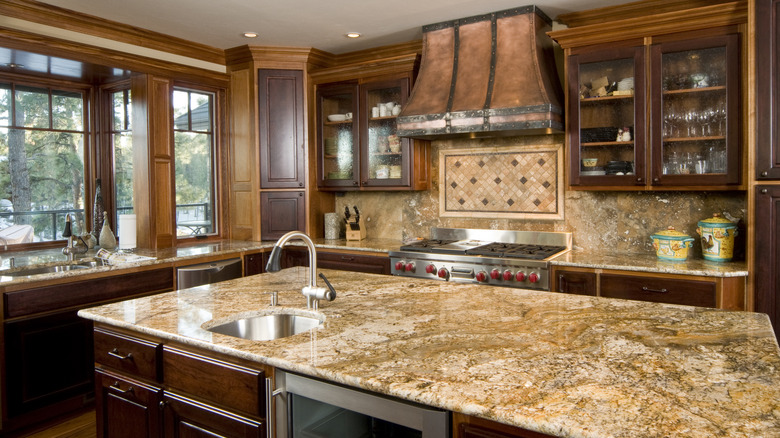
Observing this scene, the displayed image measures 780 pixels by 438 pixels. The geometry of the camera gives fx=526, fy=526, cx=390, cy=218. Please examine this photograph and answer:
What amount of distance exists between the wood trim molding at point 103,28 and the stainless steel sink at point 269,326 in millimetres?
3028

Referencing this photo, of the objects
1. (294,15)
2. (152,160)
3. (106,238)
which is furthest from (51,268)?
(294,15)

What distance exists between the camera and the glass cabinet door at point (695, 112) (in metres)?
3.23

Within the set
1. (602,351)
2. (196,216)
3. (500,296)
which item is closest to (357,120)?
(196,216)

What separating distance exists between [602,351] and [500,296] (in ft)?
2.60

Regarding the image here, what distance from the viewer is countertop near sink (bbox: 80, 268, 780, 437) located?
3.64ft

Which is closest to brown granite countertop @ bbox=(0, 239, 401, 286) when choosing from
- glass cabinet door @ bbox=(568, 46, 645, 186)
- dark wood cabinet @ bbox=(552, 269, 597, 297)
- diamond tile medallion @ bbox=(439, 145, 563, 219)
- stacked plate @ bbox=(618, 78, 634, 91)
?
diamond tile medallion @ bbox=(439, 145, 563, 219)

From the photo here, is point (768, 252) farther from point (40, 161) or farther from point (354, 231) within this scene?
point (40, 161)

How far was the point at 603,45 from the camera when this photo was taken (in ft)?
11.8

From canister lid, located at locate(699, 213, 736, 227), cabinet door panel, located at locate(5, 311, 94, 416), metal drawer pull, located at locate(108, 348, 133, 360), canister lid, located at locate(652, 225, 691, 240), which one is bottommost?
cabinet door panel, located at locate(5, 311, 94, 416)

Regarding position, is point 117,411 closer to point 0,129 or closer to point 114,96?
point 0,129

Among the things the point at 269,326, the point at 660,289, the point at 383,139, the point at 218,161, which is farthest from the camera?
the point at 218,161

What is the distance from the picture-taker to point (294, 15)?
13.0 ft

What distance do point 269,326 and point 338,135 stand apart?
305 cm

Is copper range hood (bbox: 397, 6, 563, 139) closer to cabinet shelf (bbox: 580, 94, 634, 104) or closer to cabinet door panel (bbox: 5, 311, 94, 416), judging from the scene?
cabinet shelf (bbox: 580, 94, 634, 104)
